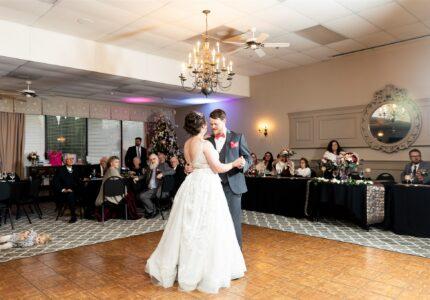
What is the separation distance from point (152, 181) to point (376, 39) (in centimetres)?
534

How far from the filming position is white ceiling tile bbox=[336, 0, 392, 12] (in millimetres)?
5082

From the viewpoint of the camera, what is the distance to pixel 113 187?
631cm

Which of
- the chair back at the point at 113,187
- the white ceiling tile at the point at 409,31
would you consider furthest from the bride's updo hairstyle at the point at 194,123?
the white ceiling tile at the point at 409,31

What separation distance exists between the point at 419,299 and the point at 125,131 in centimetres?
1053

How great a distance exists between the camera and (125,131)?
1209 centimetres

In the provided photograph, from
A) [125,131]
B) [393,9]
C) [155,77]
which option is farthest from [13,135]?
[393,9]

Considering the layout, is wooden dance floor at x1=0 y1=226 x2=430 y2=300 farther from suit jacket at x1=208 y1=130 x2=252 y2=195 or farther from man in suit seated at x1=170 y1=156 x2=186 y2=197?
man in suit seated at x1=170 y1=156 x2=186 y2=197

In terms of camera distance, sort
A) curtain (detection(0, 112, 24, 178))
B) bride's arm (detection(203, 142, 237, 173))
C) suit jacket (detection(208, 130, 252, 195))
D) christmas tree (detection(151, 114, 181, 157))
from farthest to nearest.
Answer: christmas tree (detection(151, 114, 181, 157))
curtain (detection(0, 112, 24, 178))
suit jacket (detection(208, 130, 252, 195))
bride's arm (detection(203, 142, 237, 173))

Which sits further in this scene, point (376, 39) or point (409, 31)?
point (376, 39)

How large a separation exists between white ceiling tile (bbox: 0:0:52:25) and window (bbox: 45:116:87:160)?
537cm

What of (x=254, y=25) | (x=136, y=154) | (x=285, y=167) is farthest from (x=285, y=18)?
(x=136, y=154)

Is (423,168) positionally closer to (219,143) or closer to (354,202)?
(354,202)

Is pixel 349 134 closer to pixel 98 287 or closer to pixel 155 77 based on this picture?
pixel 155 77

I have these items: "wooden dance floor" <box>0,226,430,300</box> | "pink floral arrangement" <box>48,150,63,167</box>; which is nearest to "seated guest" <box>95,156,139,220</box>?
"wooden dance floor" <box>0,226,430,300</box>
